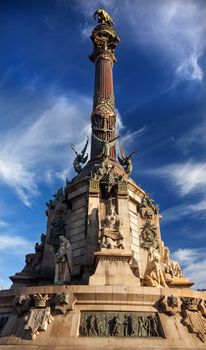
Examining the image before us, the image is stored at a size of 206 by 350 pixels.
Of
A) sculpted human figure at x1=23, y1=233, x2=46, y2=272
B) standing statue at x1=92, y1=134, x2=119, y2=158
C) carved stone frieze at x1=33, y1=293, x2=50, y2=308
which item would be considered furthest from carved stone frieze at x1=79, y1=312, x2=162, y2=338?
standing statue at x1=92, y1=134, x2=119, y2=158

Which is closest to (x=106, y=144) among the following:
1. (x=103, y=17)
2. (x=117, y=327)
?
(x=117, y=327)

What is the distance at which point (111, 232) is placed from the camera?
16.3 metres

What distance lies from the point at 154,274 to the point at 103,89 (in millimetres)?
17475

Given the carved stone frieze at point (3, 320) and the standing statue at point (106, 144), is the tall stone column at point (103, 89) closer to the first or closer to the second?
the standing statue at point (106, 144)

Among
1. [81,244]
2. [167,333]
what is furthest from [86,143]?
[167,333]

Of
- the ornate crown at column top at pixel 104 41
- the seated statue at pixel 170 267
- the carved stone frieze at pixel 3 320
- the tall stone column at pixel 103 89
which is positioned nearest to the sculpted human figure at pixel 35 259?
the carved stone frieze at pixel 3 320

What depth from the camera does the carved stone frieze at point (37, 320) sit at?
11750 millimetres

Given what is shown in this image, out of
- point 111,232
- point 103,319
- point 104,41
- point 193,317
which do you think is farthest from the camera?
point 104,41

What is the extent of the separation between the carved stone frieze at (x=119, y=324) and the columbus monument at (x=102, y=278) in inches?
1.5

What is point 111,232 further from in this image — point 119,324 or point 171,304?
point 119,324

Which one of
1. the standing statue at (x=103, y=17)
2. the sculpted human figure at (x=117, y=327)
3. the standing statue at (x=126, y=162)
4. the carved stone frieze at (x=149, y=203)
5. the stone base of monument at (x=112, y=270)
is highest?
the standing statue at (x=103, y=17)

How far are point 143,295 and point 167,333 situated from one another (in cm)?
169

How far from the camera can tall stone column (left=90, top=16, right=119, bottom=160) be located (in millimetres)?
24906

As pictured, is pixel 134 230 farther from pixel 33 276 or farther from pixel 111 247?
pixel 33 276
